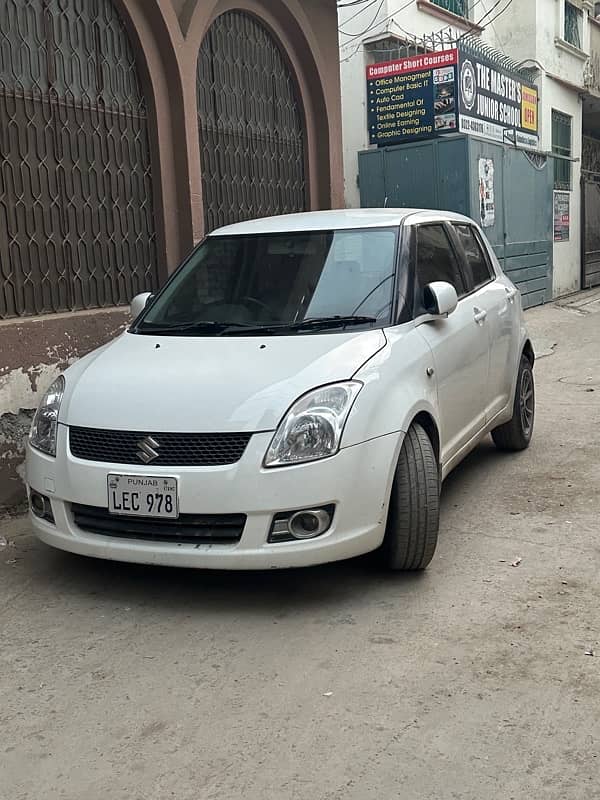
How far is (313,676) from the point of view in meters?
3.26

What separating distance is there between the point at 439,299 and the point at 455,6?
12624 millimetres

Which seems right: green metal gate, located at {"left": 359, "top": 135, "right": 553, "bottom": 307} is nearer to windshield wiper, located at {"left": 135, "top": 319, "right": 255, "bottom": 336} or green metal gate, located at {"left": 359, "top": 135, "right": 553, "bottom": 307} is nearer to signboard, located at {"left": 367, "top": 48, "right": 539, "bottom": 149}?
signboard, located at {"left": 367, "top": 48, "right": 539, "bottom": 149}

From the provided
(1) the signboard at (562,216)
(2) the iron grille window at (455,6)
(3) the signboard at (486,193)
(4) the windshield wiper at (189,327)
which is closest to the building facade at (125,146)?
(4) the windshield wiper at (189,327)

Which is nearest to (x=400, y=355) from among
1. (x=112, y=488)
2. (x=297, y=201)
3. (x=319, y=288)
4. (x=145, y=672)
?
(x=319, y=288)

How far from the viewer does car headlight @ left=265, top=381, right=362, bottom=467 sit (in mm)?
3639

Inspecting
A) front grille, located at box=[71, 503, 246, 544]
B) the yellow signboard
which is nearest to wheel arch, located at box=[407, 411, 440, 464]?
front grille, located at box=[71, 503, 246, 544]

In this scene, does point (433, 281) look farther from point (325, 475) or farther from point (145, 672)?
point (145, 672)

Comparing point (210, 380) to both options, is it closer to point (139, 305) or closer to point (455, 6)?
point (139, 305)

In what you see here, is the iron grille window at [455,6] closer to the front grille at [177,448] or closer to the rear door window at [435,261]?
the rear door window at [435,261]

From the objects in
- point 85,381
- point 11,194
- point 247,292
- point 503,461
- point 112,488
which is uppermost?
point 11,194

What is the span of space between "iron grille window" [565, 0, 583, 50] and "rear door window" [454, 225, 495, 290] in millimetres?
14033

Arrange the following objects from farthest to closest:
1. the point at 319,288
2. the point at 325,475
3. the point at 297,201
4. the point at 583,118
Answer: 1. the point at 583,118
2. the point at 297,201
3. the point at 319,288
4. the point at 325,475

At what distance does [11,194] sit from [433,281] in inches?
113

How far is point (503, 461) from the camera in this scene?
20.4ft
